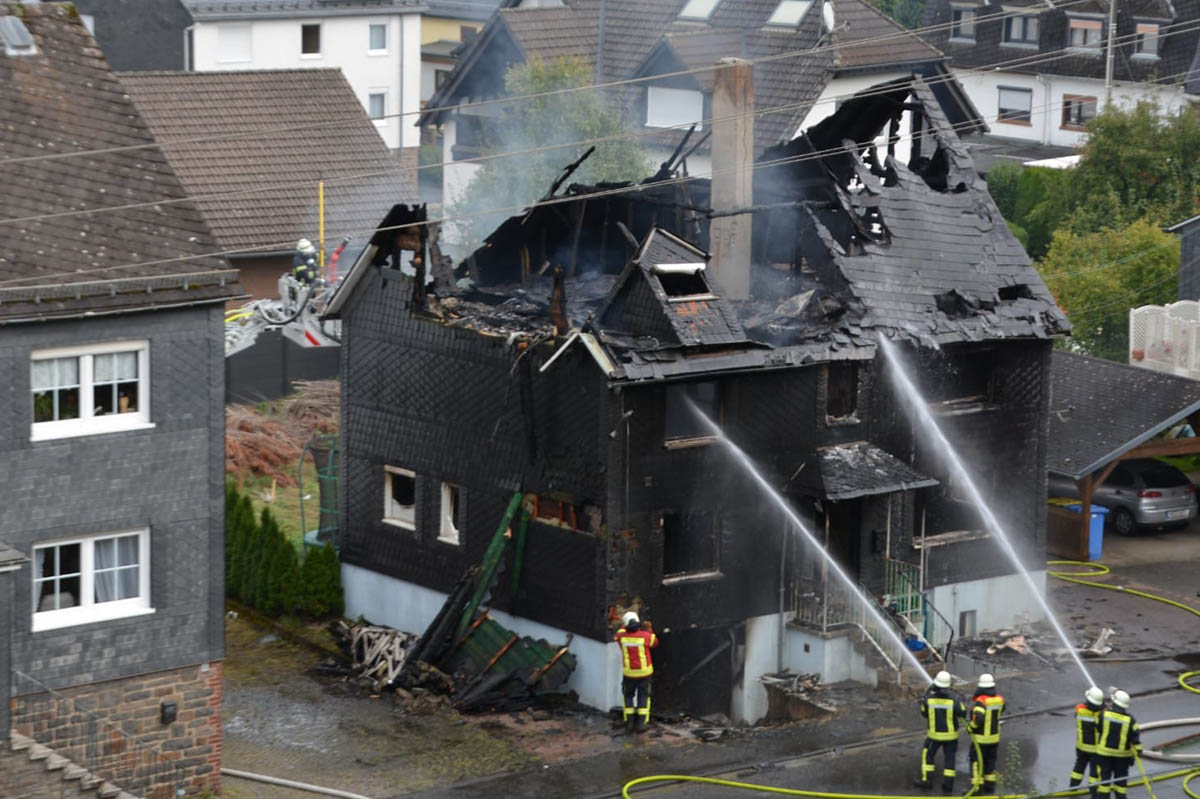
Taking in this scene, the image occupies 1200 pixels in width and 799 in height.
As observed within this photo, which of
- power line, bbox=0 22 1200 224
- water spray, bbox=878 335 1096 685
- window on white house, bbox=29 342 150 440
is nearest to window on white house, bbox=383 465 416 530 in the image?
power line, bbox=0 22 1200 224

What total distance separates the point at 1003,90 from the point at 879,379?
44.8 metres

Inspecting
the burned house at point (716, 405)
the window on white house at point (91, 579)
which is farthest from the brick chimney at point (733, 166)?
the window on white house at point (91, 579)

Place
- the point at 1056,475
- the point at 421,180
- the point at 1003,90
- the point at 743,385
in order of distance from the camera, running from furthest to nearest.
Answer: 1. the point at 1003,90
2. the point at 421,180
3. the point at 1056,475
4. the point at 743,385

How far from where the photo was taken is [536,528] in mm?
33281

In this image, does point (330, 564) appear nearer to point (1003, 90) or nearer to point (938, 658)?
point (938, 658)

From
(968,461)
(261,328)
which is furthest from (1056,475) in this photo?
(261,328)

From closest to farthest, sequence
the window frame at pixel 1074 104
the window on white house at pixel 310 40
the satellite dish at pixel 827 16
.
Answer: the satellite dish at pixel 827 16 < the window on white house at pixel 310 40 < the window frame at pixel 1074 104

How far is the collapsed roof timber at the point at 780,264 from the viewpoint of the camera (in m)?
32.5

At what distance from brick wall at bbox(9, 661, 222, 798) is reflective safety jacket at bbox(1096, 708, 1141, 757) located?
36.1 ft

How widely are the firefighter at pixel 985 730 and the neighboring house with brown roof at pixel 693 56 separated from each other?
1032 inches

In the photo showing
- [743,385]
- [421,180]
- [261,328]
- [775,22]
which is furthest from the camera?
[421,180]

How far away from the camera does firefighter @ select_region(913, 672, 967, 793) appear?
29016mm

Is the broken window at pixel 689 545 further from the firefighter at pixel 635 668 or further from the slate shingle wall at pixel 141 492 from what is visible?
the slate shingle wall at pixel 141 492

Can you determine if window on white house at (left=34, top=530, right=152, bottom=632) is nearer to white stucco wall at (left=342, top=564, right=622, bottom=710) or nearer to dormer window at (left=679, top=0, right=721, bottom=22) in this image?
white stucco wall at (left=342, top=564, right=622, bottom=710)
